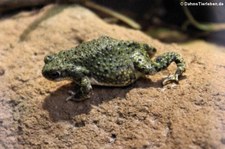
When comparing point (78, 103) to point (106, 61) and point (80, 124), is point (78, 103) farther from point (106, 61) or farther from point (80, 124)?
point (106, 61)

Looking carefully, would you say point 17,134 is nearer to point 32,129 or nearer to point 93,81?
point 32,129

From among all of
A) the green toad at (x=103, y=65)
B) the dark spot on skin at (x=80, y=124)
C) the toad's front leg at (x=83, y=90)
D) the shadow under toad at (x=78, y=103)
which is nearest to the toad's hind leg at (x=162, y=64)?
the green toad at (x=103, y=65)

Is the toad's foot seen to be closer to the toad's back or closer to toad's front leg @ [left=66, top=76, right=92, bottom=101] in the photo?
the toad's back

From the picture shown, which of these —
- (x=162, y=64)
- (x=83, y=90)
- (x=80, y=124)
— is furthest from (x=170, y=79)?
(x=80, y=124)

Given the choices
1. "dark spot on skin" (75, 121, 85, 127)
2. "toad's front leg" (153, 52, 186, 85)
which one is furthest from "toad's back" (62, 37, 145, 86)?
"dark spot on skin" (75, 121, 85, 127)

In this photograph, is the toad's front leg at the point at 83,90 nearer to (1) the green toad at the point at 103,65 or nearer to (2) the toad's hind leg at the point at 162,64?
(1) the green toad at the point at 103,65
